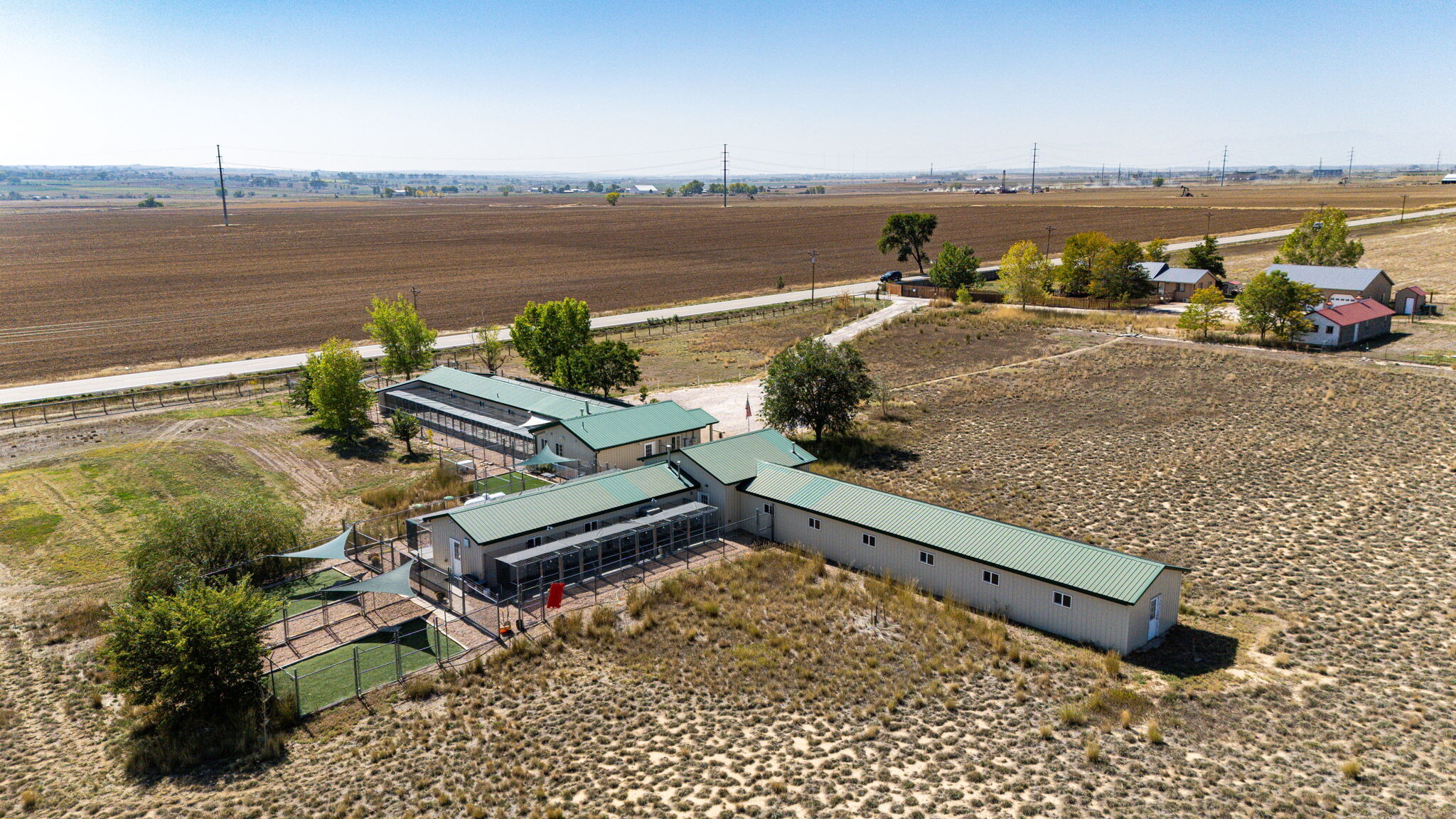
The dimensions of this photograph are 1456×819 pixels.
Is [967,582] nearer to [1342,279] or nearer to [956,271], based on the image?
[956,271]

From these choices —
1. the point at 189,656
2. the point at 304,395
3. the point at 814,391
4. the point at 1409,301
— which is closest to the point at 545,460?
the point at 814,391

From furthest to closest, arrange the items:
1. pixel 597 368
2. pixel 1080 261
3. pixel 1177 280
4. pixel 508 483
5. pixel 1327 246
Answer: pixel 1327 246, pixel 1080 261, pixel 1177 280, pixel 597 368, pixel 508 483

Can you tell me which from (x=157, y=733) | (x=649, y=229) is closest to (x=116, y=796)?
(x=157, y=733)

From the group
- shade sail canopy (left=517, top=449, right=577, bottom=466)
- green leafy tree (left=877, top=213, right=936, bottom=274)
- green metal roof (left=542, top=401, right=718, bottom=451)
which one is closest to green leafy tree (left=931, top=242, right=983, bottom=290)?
green leafy tree (left=877, top=213, right=936, bottom=274)

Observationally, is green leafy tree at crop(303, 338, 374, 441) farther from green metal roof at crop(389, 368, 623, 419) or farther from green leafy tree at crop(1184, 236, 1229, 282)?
green leafy tree at crop(1184, 236, 1229, 282)

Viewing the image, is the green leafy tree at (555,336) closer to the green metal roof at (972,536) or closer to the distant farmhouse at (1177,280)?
the green metal roof at (972,536)

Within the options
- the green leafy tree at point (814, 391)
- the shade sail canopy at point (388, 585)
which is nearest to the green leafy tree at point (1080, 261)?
the green leafy tree at point (814, 391)
